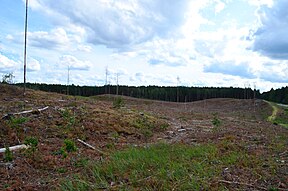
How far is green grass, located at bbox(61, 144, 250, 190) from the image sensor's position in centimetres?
486

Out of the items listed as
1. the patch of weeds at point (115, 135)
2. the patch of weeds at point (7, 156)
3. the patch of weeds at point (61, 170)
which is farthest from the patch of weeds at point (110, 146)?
the patch of weeds at point (7, 156)

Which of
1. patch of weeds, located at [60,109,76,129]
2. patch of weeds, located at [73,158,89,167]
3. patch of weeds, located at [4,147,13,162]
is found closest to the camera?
patch of weeds, located at [73,158,89,167]

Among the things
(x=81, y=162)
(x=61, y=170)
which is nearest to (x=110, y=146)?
(x=81, y=162)

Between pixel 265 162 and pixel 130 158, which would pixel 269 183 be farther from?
pixel 130 158

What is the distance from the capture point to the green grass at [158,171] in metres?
4.86

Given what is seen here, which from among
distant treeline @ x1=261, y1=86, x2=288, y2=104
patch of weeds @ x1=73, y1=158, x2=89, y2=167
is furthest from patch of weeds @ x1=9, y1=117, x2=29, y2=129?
distant treeline @ x1=261, y1=86, x2=288, y2=104

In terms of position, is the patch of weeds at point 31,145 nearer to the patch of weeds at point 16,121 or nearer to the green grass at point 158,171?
the patch of weeds at point 16,121

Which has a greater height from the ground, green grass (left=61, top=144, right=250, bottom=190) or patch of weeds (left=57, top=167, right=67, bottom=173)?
green grass (left=61, top=144, right=250, bottom=190)

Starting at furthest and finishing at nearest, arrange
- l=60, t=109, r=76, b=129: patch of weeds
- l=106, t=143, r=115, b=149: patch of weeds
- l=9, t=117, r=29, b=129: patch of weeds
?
l=60, t=109, r=76, b=129: patch of weeds < l=9, t=117, r=29, b=129: patch of weeds < l=106, t=143, r=115, b=149: patch of weeds

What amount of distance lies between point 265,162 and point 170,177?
7.87 ft

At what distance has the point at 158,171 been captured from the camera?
18.0 feet

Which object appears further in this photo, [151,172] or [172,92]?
[172,92]

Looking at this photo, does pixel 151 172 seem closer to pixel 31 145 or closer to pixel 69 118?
Answer: pixel 31 145

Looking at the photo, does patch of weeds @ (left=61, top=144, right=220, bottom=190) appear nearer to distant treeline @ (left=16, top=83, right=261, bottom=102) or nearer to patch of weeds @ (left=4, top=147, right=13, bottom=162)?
patch of weeds @ (left=4, top=147, right=13, bottom=162)
